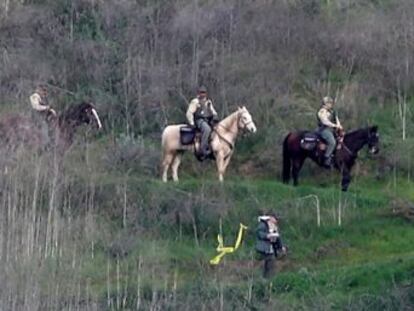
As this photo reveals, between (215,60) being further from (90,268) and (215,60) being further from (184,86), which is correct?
(90,268)

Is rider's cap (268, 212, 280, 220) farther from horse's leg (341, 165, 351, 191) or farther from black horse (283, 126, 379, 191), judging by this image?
horse's leg (341, 165, 351, 191)

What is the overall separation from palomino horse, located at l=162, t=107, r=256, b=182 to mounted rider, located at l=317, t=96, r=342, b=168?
1.56m

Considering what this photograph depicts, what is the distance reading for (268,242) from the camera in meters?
31.6

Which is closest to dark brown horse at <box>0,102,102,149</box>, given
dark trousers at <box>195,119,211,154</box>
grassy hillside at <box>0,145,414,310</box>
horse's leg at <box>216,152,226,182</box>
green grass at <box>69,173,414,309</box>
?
grassy hillside at <box>0,145,414,310</box>

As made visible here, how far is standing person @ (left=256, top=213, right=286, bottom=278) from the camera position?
104ft

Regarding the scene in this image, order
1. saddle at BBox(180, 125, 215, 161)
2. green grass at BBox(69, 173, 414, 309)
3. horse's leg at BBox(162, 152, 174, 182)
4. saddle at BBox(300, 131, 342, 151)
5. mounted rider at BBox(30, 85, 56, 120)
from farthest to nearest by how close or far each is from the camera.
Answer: mounted rider at BBox(30, 85, 56, 120) → horse's leg at BBox(162, 152, 174, 182) → saddle at BBox(180, 125, 215, 161) → saddle at BBox(300, 131, 342, 151) → green grass at BBox(69, 173, 414, 309)

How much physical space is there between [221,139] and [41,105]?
13.3 feet

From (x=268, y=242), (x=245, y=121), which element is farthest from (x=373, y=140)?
(x=268, y=242)

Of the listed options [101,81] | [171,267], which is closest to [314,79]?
[101,81]

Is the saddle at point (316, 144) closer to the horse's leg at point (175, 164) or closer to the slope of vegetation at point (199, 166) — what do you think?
the slope of vegetation at point (199, 166)

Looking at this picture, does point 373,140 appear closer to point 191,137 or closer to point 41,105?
point 191,137

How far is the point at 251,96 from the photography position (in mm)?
41000

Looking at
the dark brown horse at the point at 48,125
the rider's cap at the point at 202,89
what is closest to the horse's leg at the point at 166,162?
the rider's cap at the point at 202,89

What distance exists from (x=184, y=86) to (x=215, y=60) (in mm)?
1298
